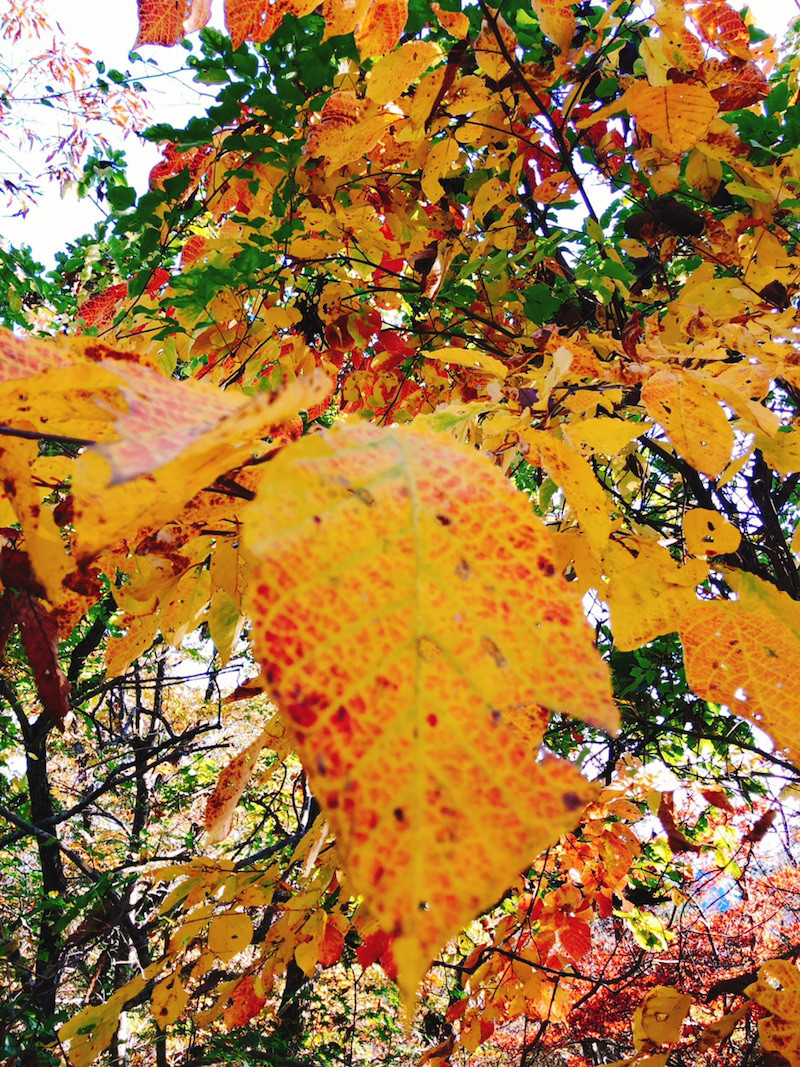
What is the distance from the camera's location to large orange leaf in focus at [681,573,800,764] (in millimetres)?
444

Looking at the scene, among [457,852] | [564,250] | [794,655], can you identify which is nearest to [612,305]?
[564,250]

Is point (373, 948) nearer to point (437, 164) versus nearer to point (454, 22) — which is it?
point (437, 164)

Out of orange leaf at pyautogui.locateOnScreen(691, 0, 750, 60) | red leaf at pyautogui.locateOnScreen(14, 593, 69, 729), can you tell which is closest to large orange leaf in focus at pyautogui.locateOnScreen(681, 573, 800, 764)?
red leaf at pyautogui.locateOnScreen(14, 593, 69, 729)

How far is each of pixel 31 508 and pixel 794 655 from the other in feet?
1.85

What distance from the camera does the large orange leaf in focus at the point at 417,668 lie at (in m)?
0.19

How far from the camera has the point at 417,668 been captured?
8.4 inches

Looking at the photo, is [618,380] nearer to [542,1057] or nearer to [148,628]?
[148,628]

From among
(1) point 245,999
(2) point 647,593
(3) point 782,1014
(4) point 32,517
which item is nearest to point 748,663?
(2) point 647,593

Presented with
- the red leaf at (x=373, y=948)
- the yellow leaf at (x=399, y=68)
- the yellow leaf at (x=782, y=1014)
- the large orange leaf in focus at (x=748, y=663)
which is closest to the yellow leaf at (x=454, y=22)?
the yellow leaf at (x=399, y=68)

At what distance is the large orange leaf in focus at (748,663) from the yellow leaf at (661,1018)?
90 cm

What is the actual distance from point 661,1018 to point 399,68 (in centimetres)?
149

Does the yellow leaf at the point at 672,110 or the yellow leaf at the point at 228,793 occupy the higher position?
the yellow leaf at the point at 672,110

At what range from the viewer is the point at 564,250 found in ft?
5.34

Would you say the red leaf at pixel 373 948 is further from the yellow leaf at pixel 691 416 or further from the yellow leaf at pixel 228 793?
the yellow leaf at pixel 691 416
